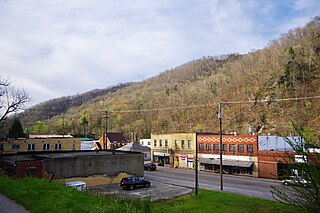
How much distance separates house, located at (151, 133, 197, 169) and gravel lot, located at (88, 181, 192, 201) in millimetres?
18014

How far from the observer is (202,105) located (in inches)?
3442

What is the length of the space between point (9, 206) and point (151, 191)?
17470 mm

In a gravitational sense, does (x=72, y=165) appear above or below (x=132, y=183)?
above

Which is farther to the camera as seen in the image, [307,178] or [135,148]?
[135,148]

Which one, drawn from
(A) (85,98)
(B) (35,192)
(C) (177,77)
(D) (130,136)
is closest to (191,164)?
(B) (35,192)

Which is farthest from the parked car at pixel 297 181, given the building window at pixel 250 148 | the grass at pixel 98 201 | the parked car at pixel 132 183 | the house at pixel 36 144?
the house at pixel 36 144

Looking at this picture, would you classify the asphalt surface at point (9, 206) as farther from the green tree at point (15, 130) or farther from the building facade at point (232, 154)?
the green tree at point (15, 130)

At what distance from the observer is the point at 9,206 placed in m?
11.4

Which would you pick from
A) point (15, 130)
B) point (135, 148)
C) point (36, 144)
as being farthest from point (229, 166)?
point (15, 130)

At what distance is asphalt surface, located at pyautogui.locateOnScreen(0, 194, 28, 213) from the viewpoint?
10.6 meters

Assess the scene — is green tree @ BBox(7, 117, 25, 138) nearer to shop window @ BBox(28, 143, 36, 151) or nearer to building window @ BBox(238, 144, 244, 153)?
shop window @ BBox(28, 143, 36, 151)

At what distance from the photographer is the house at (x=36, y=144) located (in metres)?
48.7

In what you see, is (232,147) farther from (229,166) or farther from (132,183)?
(132,183)

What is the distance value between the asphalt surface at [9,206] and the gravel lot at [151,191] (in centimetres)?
1323
